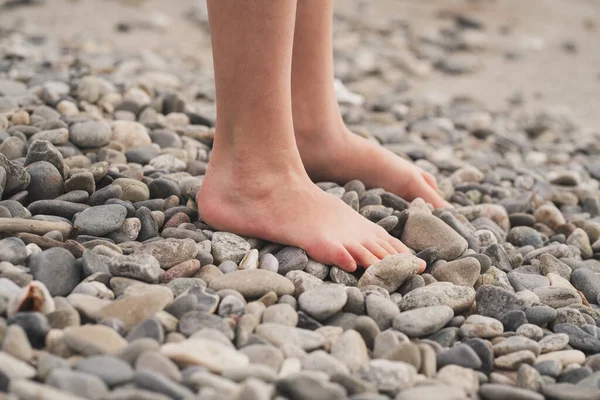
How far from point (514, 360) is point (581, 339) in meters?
0.20

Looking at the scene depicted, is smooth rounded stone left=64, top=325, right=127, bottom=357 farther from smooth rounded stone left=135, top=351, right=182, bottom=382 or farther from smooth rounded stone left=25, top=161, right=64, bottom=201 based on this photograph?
smooth rounded stone left=25, top=161, right=64, bottom=201

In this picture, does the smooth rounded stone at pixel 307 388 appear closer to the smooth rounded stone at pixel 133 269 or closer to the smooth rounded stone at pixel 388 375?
the smooth rounded stone at pixel 388 375

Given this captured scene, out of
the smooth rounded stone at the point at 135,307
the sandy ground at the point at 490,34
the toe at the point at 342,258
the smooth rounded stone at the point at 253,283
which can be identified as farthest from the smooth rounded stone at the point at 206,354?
the sandy ground at the point at 490,34

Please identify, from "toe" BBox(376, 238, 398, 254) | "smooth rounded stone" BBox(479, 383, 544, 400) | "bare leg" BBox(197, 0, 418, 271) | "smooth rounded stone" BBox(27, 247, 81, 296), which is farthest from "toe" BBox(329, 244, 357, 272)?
"smooth rounded stone" BBox(27, 247, 81, 296)

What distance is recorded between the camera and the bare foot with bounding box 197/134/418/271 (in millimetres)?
1530

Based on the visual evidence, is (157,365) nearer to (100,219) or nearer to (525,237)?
(100,219)

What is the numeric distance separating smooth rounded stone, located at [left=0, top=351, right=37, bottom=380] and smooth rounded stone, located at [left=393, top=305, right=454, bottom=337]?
0.65 m

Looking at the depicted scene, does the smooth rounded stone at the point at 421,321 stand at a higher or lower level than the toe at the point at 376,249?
lower

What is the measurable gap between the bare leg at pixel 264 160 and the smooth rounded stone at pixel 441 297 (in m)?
0.15

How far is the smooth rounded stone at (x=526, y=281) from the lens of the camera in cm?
154

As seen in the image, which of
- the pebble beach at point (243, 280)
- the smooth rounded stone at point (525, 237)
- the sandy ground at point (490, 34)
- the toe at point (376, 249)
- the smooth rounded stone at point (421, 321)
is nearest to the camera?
the pebble beach at point (243, 280)

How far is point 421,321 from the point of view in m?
1.28

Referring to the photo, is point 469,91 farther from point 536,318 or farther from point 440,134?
point 536,318

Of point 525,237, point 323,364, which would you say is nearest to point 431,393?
point 323,364
